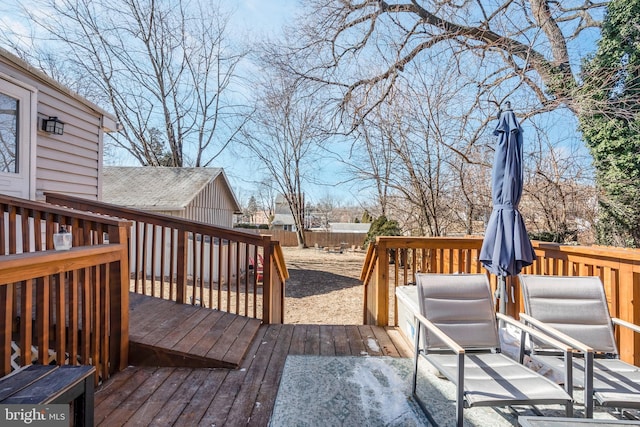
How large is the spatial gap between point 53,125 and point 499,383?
589 cm

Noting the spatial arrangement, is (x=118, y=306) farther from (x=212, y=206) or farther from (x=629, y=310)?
(x=212, y=206)

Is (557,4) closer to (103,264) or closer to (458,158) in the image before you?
(458,158)

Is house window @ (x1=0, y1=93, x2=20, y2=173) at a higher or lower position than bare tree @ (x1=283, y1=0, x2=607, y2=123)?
lower

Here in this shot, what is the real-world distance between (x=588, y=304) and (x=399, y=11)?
744cm

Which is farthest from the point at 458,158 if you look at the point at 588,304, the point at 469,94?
the point at 588,304

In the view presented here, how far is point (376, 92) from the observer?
798cm

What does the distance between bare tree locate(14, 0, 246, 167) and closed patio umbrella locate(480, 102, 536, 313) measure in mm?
15035

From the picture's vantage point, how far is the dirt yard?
733cm

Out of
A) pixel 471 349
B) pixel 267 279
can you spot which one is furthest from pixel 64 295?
pixel 471 349

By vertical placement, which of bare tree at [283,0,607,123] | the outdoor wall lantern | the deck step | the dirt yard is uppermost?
bare tree at [283,0,607,123]

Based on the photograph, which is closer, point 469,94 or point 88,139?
point 88,139

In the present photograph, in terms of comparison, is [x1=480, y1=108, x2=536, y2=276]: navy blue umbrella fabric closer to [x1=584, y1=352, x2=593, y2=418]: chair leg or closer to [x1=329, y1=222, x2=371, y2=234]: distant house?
[x1=584, y1=352, x2=593, y2=418]: chair leg

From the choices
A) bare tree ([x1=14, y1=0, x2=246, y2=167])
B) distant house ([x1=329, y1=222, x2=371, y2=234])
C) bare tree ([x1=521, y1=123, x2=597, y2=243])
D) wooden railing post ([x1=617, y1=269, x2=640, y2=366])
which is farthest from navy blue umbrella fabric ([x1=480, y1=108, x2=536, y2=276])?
distant house ([x1=329, y1=222, x2=371, y2=234])

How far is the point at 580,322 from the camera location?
261cm
